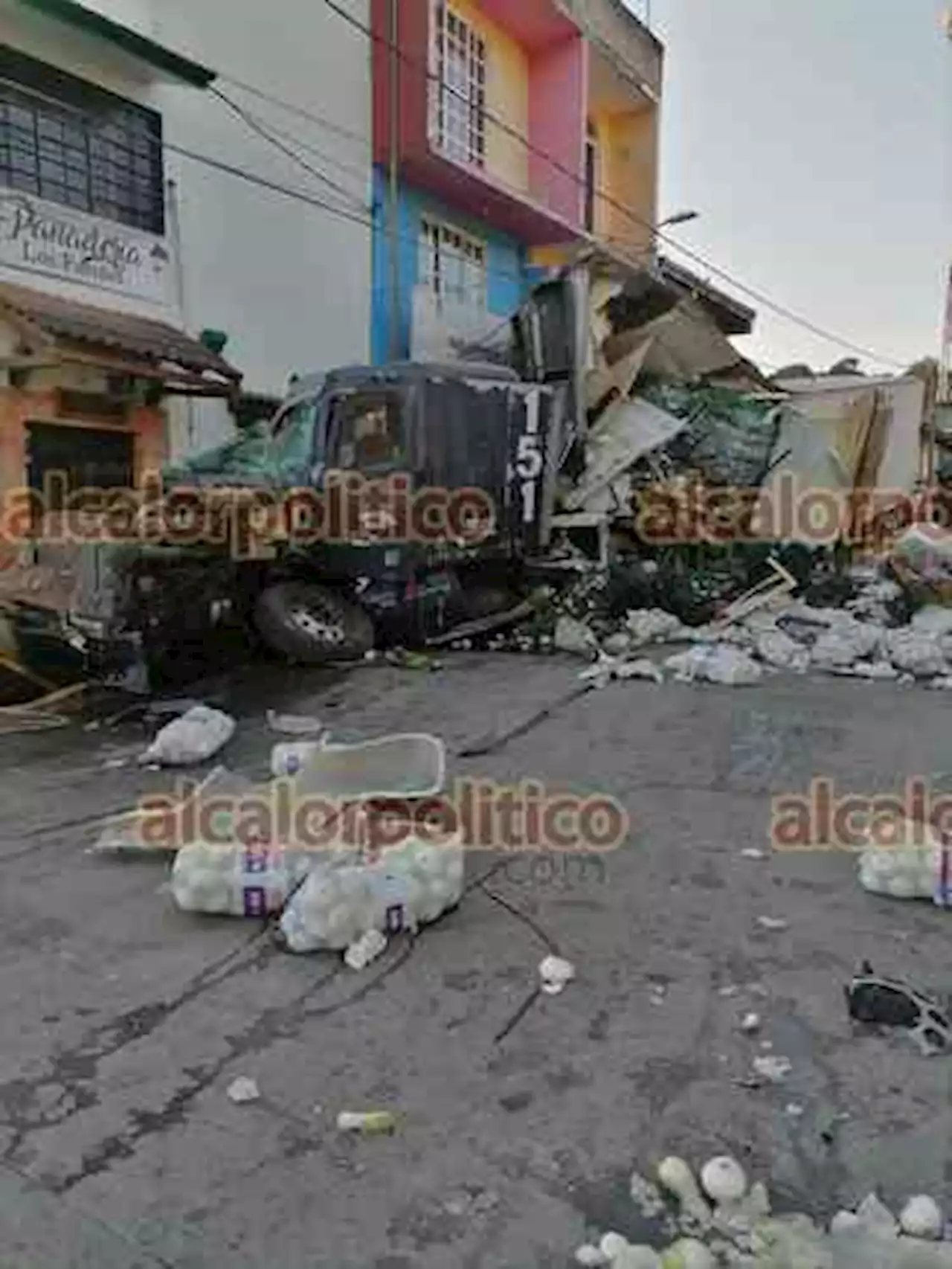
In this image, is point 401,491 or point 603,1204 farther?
point 401,491

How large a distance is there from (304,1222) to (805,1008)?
1.40m

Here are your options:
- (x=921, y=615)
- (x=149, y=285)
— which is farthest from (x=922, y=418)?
(x=149, y=285)

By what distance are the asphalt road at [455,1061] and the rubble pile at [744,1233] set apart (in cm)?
5

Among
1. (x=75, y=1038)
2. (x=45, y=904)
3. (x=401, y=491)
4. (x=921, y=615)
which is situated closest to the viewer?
(x=75, y=1038)

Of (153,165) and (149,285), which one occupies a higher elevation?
(153,165)

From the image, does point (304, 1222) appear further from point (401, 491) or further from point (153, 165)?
point (153, 165)

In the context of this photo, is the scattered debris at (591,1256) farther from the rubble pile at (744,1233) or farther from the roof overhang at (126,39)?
the roof overhang at (126,39)

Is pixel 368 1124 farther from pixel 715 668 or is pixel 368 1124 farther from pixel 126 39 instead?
pixel 126 39

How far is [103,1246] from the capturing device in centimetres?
175

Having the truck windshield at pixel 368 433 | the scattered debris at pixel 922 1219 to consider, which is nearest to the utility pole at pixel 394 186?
the truck windshield at pixel 368 433

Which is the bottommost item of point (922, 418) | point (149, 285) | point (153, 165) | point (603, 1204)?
point (603, 1204)

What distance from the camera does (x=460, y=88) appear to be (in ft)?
46.0

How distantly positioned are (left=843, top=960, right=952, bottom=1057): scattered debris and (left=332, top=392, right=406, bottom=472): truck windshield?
640cm

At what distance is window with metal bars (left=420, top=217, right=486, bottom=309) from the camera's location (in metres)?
13.7
